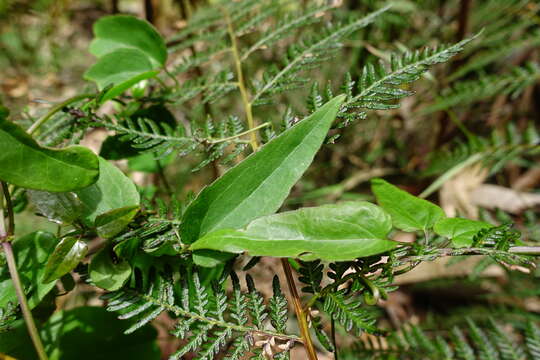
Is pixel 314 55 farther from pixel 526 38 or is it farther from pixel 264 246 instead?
pixel 526 38

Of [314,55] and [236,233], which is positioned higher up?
[314,55]

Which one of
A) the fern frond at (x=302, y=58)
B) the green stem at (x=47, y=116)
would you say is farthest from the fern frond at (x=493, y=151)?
the green stem at (x=47, y=116)

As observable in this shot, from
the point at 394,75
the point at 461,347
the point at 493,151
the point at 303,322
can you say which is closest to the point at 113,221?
the point at 303,322

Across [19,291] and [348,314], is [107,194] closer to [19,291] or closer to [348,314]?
[19,291]

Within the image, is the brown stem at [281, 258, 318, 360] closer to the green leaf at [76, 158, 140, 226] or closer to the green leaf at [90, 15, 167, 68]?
the green leaf at [76, 158, 140, 226]

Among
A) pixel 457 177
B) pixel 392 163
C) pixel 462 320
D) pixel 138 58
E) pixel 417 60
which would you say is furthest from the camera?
pixel 392 163

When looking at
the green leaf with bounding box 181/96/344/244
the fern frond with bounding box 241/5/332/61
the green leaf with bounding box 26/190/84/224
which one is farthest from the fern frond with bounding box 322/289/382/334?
the fern frond with bounding box 241/5/332/61

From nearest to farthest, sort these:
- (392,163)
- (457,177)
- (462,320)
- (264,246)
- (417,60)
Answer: (264,246)
(417,60)
(462,320)
(457,177)
(392,163)

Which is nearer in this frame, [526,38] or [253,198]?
[253,198]

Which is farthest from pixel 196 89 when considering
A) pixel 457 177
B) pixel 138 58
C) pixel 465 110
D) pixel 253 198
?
pixel 465 110
